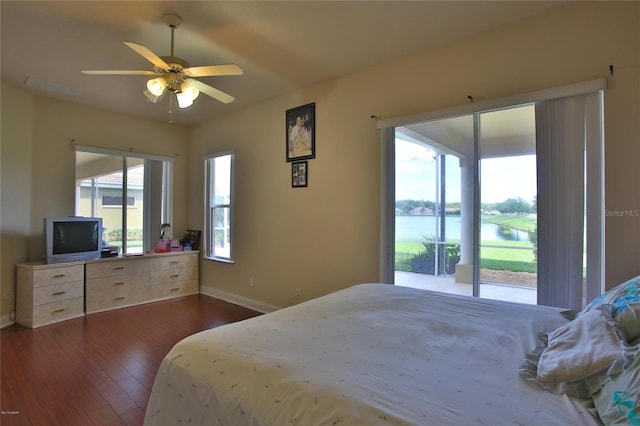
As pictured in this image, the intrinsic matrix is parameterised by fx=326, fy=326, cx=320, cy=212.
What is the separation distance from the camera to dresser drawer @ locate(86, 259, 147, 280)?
4.08m

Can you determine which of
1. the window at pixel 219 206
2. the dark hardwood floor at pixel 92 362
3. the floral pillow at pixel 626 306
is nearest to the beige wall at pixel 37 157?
the dark hardwood floor at pixel 92 362

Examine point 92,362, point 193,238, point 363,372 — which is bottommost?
point 92,362

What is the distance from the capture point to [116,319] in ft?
12.7

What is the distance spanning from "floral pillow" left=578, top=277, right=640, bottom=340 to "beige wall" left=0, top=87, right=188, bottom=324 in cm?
522

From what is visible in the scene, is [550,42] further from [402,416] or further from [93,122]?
[93,122]

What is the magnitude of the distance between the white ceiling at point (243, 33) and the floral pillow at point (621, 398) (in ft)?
7.58

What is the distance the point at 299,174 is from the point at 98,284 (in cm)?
292

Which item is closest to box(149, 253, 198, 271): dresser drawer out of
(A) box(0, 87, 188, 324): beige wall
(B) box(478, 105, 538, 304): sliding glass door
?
(A) box(0, 87, 188, 324): beige wall

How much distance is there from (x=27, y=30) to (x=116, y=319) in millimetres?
2991

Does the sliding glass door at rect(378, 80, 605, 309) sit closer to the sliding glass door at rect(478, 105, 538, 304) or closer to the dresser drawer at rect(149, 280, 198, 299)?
the sliding glass door at rect(478, 105, 538, 304)

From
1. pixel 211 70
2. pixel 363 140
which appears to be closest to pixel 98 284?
pixel 211 70

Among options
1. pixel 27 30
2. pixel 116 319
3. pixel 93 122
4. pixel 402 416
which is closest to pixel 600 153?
pixel 402 416

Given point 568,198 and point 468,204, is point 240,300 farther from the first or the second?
point 568,198

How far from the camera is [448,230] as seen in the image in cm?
293
